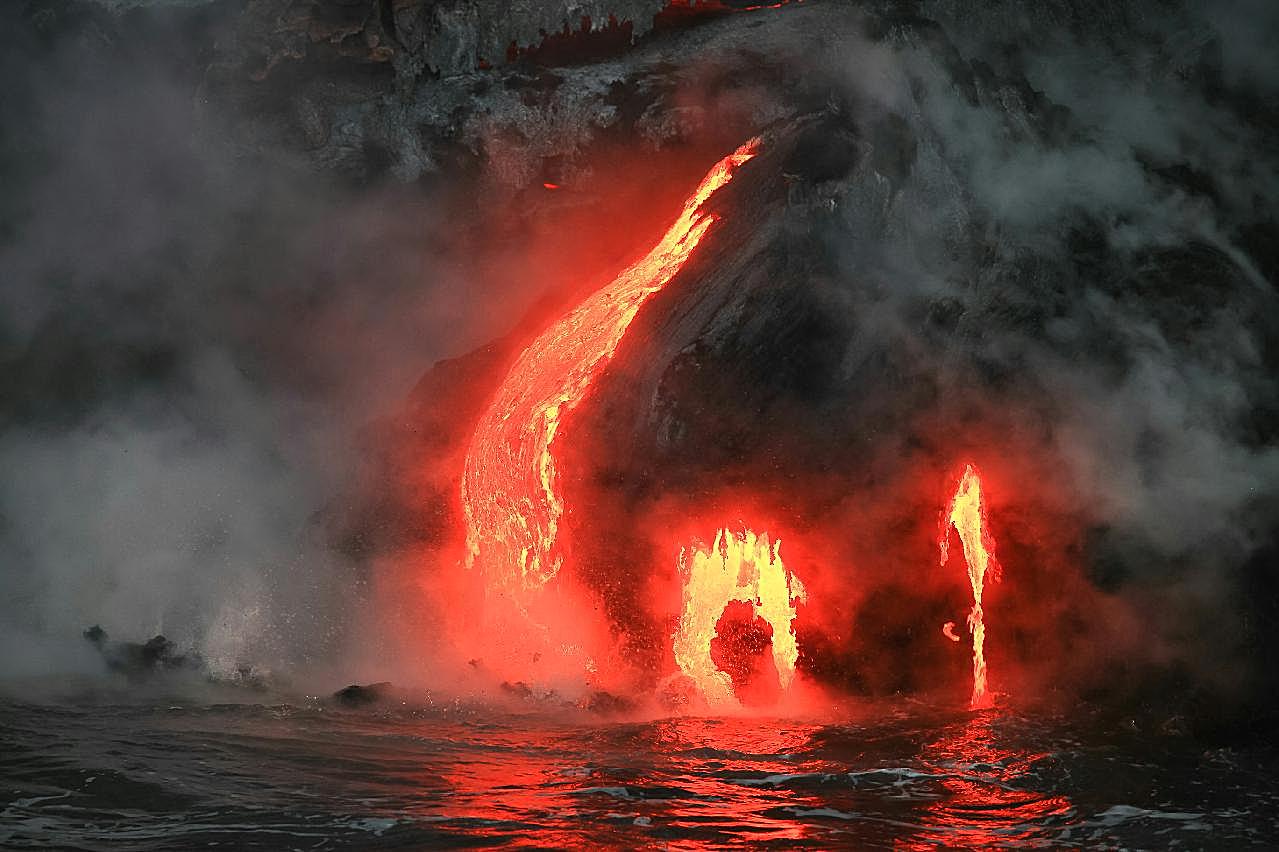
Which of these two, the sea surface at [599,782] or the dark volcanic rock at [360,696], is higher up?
the dark volcanic rock at [360,696]

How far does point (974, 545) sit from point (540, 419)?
3.38 m

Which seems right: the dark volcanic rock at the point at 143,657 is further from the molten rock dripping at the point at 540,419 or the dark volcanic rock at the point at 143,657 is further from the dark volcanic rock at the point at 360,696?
the molten rock dripping at the point at 540,419

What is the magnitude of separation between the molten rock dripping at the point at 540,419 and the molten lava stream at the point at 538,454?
0.4 inches

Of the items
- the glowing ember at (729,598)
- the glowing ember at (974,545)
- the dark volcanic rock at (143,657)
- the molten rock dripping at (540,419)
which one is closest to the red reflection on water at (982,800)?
the glowing ember at (974,545)

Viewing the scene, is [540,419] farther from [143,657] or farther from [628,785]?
[628,785]

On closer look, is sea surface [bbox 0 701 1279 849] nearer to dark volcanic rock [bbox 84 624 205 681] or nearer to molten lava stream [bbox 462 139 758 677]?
dark volcanic rock [bbox 84 624 205 681]

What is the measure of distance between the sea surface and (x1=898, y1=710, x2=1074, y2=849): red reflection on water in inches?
0.7

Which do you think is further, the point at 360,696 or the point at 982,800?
the point at 360,696

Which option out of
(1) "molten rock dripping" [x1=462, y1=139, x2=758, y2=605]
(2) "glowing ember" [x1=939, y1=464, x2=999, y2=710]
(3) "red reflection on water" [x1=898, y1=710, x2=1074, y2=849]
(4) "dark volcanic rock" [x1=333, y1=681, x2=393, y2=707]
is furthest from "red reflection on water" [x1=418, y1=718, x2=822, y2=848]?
(1) "molten rock dripping" [x1=462, y1=139, x2=758, y2=605]

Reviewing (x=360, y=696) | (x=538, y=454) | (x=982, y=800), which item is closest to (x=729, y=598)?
(x=538, y=454)

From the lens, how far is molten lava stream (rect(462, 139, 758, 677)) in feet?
31.4

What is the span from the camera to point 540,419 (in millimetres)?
9766

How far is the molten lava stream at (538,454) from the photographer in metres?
9.58

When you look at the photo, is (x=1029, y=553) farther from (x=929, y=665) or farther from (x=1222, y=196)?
(x=1222, y=196)
